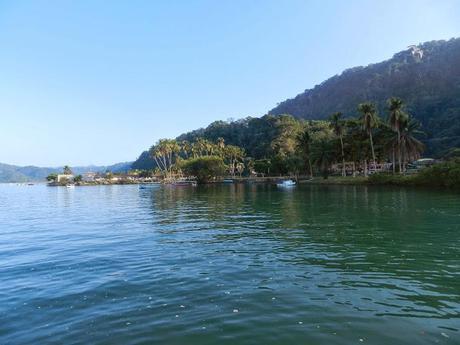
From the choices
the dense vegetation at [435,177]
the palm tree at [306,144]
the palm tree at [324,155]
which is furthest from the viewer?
the palm tree at [306,144]

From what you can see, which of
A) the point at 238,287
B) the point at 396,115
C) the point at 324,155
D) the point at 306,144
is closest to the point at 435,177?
the point at 396,115

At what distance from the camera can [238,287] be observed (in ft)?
47.9

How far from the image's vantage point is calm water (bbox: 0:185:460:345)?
34.5 feet

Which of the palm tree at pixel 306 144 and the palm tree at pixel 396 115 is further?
the palm tree at pixel 306 144

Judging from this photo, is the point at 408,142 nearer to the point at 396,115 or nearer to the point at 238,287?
the point at 396,115

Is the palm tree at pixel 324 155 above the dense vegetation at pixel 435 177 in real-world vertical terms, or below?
above

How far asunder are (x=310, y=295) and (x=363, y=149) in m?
109

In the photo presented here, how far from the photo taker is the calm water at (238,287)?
10508mm

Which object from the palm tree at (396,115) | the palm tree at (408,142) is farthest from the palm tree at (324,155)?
the palm tree at (396,115)

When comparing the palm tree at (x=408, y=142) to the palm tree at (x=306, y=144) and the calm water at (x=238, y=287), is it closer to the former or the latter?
the palm tree at (x=306, y=144)

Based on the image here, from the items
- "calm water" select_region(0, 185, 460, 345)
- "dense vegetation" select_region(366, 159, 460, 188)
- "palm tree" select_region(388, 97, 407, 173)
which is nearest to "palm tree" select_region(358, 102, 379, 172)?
"palm tree" select_region(388, 97, 407, 173)

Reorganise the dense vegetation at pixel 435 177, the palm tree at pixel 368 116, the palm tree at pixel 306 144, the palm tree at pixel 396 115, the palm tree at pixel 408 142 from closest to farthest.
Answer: the dense vegetation at pixel 435 177
the palm tree at pixel 396 115
the palm tree at pixel 408 142
the palm tree at pixel 368 116
the palm tree at pixel 306 144

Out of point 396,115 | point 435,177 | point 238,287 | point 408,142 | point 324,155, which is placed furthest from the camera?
point 324,155

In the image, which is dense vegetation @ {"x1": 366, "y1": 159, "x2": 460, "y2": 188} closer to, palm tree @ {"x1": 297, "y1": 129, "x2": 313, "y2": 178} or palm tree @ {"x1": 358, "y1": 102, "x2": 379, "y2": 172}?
palm tree @ {"x1": 358, "y1": 102, "x2": 379, "y2": 172}
